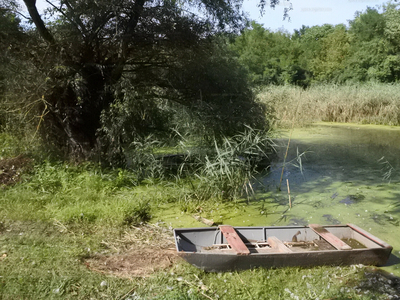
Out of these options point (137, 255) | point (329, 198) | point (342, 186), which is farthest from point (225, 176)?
point (342, 186)

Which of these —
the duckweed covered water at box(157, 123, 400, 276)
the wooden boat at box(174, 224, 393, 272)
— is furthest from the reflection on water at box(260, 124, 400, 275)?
the wooden boat at box(174, 224, 393, 272)

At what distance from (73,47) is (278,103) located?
9256 millimetres

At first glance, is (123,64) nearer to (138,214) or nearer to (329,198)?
(138,214)

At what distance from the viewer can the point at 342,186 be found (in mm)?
→ 7457

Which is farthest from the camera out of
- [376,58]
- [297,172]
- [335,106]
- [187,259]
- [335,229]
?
[376,58]

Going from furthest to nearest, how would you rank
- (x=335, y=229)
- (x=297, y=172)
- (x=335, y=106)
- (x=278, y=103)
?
1. (x=335, y=106)
2. (x=278, y=103)
3. (x=297, y=172)
4. (x=335, y=229)

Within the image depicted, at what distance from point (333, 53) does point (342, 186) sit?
28299mm

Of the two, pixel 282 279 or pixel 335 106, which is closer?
pixel 282 279

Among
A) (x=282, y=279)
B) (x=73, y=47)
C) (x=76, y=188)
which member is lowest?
(x=282, y=279)

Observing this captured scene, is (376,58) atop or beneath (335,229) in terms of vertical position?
atop

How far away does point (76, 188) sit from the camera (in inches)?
244

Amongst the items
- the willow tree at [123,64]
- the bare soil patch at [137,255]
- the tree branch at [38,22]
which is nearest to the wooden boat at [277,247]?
the bare soil patch at [137,255]

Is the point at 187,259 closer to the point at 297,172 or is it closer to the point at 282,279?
the point at 282,279

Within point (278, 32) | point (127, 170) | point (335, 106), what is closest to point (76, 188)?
point (127, 170)
